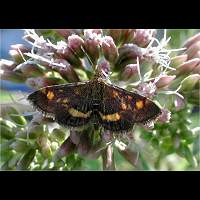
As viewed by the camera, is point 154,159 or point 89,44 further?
point 154,159

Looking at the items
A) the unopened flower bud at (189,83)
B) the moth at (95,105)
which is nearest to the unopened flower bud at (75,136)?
the moth at (95,105)

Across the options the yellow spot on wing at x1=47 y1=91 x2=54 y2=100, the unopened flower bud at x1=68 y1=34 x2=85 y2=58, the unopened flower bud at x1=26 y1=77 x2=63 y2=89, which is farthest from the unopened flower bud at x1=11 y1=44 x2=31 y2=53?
the yellow spot on wing at x1=47 y1=91 x2=54 y2=100

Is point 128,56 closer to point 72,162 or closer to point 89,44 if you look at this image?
point 89,44

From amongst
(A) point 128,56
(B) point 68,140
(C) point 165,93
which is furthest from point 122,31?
(B) point 68,140

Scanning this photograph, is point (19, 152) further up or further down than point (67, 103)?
further down

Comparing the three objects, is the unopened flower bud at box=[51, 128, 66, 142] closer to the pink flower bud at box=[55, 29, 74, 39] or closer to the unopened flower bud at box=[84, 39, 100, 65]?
the unopened flower bud at box=[84, 39, 100, 65]

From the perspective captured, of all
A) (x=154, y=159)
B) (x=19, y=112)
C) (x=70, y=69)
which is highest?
(x=70, y=69)
